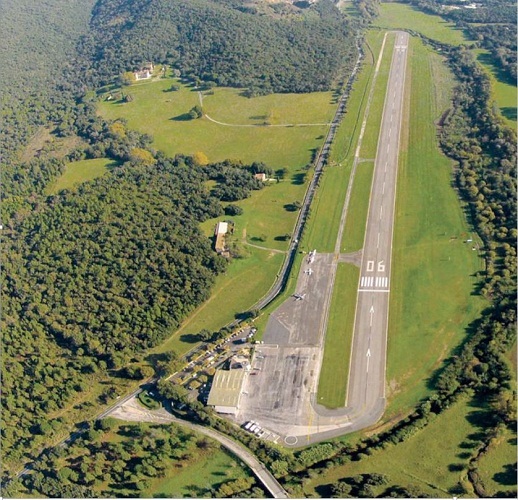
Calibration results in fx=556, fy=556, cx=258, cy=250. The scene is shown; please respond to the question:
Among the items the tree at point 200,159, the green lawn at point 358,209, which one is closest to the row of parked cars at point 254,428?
the green lawn at point 358,209

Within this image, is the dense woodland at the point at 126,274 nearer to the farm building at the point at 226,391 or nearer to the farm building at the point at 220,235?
the farm building at the point at 220,235

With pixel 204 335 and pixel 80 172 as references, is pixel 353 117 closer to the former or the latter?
pixel 80 172

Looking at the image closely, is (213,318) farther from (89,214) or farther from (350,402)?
(89,214)

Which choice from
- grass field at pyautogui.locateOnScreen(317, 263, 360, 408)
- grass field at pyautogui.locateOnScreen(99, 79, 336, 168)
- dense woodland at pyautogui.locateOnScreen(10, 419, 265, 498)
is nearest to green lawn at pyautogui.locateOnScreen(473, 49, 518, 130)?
grass field at pyautogui.locateOnScreen(99, 79, 336, 168)

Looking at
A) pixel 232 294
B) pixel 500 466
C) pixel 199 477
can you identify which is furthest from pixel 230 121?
pixel 500 466

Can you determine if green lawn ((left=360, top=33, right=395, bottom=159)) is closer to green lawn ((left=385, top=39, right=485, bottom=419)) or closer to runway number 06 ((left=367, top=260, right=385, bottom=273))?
green lawn ((left=385, top=39, right=485, bottom=419))

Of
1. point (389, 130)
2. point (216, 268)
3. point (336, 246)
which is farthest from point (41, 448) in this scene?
point (389, 130)
